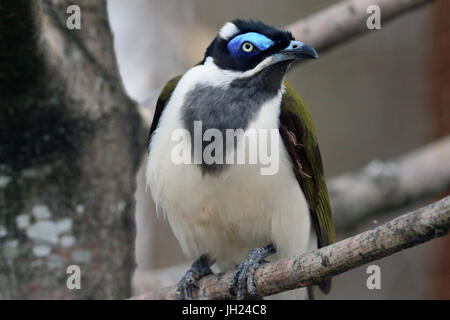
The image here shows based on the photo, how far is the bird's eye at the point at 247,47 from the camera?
2758 mm

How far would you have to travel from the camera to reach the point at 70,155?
304 centimetres

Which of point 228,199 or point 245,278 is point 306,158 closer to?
point 228,199

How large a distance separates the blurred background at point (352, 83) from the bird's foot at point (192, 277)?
2.34 m

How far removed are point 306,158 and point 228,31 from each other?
0.69 meters

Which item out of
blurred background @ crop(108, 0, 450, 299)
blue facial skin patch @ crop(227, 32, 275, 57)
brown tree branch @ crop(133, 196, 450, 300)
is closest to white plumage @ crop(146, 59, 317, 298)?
blue facial skin patch @ crop(227, 32, 275, 57)

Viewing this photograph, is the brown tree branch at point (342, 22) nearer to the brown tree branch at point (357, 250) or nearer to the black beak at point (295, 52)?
the black beak at point (295, 52)

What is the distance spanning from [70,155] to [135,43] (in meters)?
2.60

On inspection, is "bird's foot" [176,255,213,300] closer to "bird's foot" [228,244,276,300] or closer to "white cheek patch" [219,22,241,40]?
"bird's foot" [228,244,276,300]

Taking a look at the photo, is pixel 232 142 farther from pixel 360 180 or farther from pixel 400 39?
pixel 400 39

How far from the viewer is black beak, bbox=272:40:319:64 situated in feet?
8.82

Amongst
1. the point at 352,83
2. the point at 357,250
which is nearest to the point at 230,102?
the point at 357,250

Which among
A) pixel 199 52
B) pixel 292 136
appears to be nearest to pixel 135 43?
pixel 199 52

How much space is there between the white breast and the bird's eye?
8.9 inches
